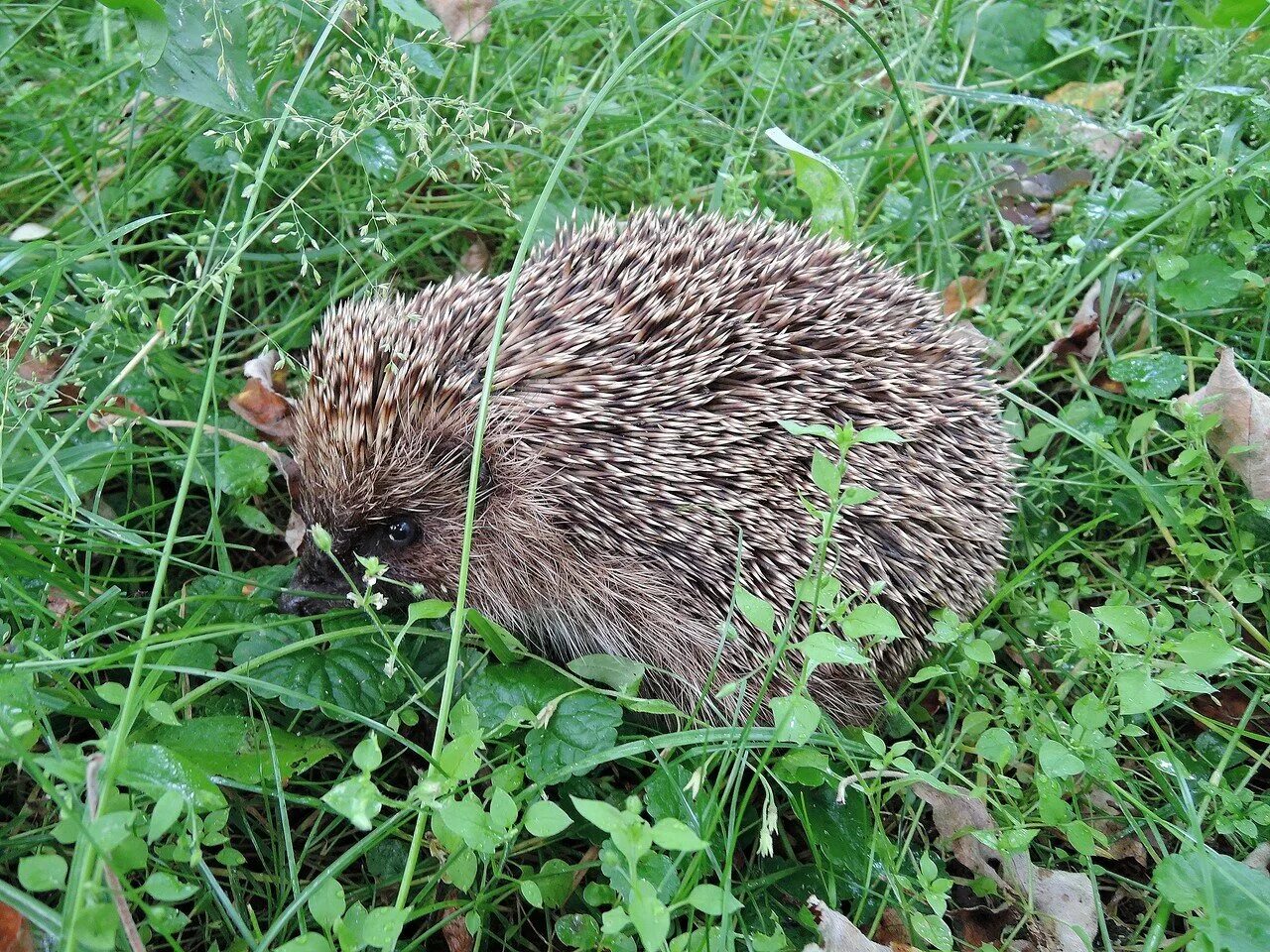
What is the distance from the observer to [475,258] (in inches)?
181

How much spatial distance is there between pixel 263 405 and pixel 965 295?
319cm

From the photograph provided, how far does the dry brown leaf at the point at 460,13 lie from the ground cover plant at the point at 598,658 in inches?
6.2

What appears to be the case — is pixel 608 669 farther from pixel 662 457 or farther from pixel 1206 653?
pixel 1206 653

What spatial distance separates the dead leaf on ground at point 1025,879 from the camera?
2873 millimetres

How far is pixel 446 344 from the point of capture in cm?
331

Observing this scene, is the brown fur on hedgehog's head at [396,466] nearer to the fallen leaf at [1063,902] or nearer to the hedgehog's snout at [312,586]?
the hedgehog's snout at [312,586]

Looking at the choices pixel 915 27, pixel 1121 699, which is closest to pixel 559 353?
pixel 1121 699

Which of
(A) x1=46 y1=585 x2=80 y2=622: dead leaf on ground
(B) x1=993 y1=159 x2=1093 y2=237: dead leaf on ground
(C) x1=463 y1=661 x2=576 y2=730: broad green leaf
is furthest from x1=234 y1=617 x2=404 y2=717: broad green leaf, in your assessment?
(B) x1=993 y1=159 x2=1093 y2=237: dead leaf on ground

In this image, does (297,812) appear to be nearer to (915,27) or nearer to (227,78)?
(227,78)

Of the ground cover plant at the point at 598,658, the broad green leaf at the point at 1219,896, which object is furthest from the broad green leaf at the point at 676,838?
the broad green leaf at the point at 1219,896

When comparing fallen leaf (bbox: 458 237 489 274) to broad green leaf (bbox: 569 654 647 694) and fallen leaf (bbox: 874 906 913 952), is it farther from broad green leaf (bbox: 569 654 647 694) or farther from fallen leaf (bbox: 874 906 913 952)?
fallen leaf (bbox: 874 906 913 952)

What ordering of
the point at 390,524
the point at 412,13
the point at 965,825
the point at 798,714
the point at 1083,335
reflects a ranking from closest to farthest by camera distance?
1. the point at 798,714
2. the point at 965,825
3. the point at 412,13
4. the point at 390,524
5. the point at 1083,335

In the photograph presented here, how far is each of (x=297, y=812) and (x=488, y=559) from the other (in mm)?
1001

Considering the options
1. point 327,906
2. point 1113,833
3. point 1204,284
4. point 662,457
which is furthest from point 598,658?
point 1204,284
